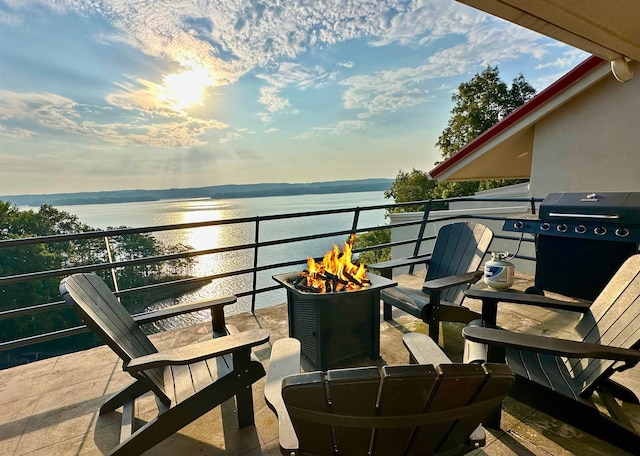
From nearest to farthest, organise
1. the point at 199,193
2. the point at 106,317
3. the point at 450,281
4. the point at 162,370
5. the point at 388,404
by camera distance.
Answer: the point at 388,404 < the point at 106,317 < the point at 162,370 < the point at 450,281 < the point at 199,193

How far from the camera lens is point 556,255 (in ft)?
11.3

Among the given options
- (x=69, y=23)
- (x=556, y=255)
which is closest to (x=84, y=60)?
(x=69, y=23)

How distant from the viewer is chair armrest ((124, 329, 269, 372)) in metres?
1.33

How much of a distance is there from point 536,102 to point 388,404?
4.86 meters

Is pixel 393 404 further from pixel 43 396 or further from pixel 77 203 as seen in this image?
pixel 77 203

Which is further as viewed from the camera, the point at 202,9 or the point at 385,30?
the point at 385,30

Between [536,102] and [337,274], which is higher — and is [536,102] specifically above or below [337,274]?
above

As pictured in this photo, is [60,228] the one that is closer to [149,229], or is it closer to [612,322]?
[149,229]

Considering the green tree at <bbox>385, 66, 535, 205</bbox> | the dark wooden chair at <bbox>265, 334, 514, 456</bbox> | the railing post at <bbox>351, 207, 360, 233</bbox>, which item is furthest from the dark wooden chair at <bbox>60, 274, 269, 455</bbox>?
the green tree at <bbox>385, 66, 535, 205</bbox>

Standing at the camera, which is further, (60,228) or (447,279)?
(60,228)

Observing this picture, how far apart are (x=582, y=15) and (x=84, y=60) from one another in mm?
13419

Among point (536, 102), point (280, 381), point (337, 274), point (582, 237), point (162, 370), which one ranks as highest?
point (536, 102)

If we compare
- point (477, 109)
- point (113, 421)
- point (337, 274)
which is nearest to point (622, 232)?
point (337, 274)

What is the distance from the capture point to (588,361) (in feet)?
5.28
